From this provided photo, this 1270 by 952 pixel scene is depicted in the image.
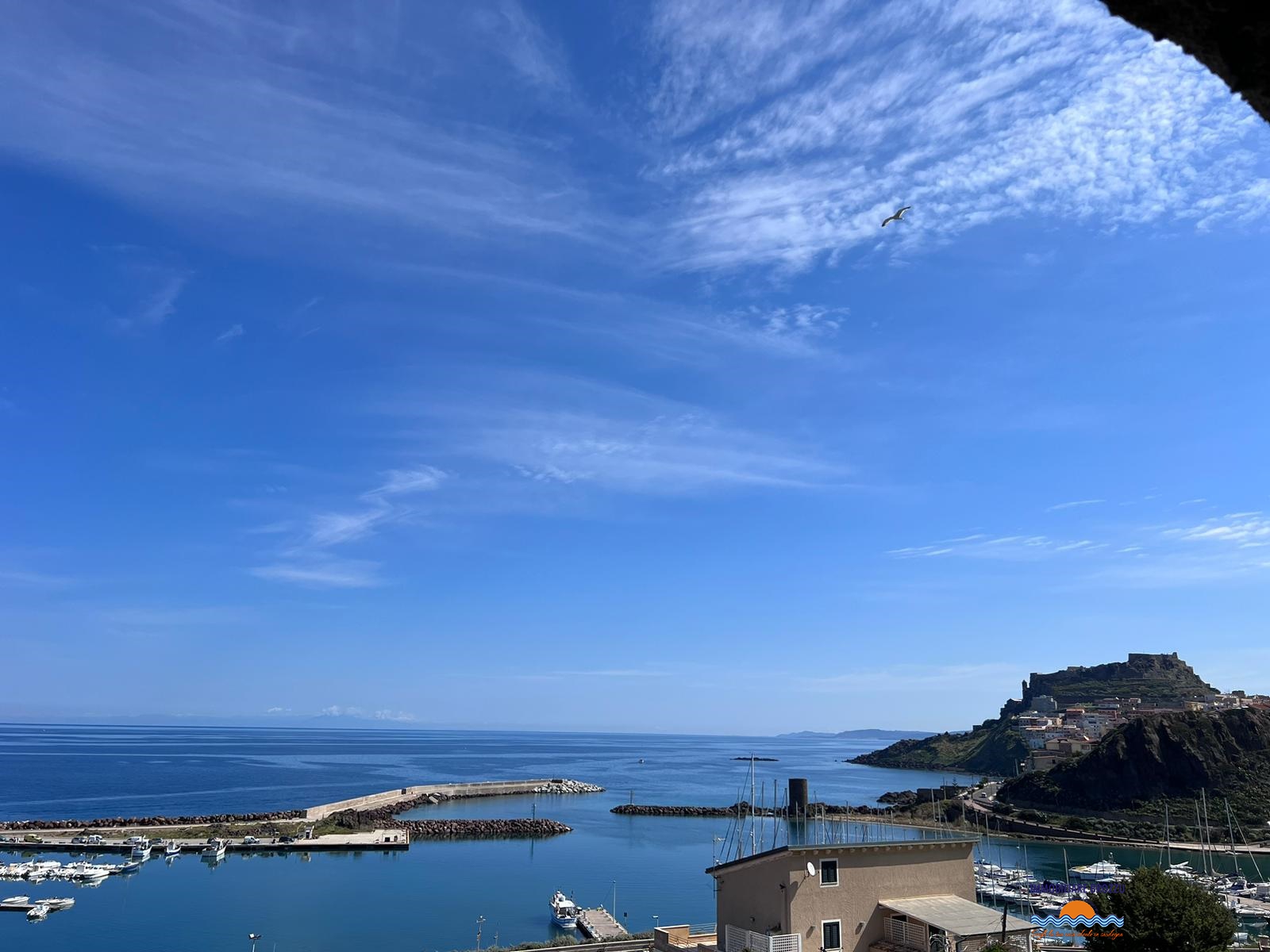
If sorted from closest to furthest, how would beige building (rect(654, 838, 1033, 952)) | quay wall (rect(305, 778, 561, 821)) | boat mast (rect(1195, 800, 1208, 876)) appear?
beige building (rect(654, 838, 1033, 952))
boat mast (rect(1195, 800, 1208, 876))
quay wall (rect(305, 778, 561, 821))

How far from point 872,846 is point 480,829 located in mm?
62370

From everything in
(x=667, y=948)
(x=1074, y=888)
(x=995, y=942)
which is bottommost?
(x=1074, y=888)

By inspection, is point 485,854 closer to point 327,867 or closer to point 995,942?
point 327,867

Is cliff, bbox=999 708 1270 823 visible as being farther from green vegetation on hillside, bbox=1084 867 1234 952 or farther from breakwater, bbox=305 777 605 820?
green vegetation on hillside, bbox=1084 867 1234 952

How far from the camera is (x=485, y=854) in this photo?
63.9 metres

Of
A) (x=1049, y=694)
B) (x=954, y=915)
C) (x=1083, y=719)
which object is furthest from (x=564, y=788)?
(x=1049, y=694)

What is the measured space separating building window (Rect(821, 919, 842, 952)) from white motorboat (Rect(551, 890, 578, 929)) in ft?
92.7

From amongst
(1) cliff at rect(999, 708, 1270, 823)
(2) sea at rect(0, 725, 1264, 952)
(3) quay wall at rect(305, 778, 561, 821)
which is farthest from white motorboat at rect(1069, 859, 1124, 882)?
(3) quay wall at rect(305, 778, 561, 821)

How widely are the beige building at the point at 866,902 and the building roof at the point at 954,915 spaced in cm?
2

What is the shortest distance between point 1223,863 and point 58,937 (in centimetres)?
7104

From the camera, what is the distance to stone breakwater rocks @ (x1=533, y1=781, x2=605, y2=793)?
110 meters

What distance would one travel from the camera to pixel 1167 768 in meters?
83.6

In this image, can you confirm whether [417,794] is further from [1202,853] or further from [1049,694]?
[1049,694]

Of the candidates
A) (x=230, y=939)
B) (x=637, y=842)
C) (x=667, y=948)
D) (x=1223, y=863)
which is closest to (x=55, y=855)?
(x=230, y=939)
